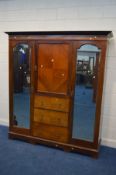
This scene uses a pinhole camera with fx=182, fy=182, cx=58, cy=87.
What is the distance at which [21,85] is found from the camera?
2.93 meters

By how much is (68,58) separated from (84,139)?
122 cm

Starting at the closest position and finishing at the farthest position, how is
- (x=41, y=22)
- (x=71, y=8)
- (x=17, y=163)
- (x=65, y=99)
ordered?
1. (x=17, y=163)
2. (x=65, y=99)
3. (x=71, y=8)
4. (x=41, y=22)

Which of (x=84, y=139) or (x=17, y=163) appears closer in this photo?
(x=17, y=163)

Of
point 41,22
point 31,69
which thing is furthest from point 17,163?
point 41,22

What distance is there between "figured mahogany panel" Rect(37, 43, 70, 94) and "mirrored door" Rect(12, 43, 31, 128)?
Result: 8.8 inches

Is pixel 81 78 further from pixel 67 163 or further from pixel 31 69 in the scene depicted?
pixel 67 163

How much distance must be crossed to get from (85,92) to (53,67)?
59cm

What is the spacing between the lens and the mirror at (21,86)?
283 centimetres

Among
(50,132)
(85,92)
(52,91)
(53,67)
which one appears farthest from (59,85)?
(50,132)

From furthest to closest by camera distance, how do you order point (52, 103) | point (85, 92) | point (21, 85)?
point (21, 85) → point (52, 103) → point (85, 92)

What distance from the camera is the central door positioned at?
261 cm

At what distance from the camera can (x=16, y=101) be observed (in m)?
3.02

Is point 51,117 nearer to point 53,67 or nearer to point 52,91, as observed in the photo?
point 52,91

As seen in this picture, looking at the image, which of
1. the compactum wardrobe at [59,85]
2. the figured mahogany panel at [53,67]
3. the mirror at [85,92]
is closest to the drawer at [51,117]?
the compactum wardrobe at [59,85]
